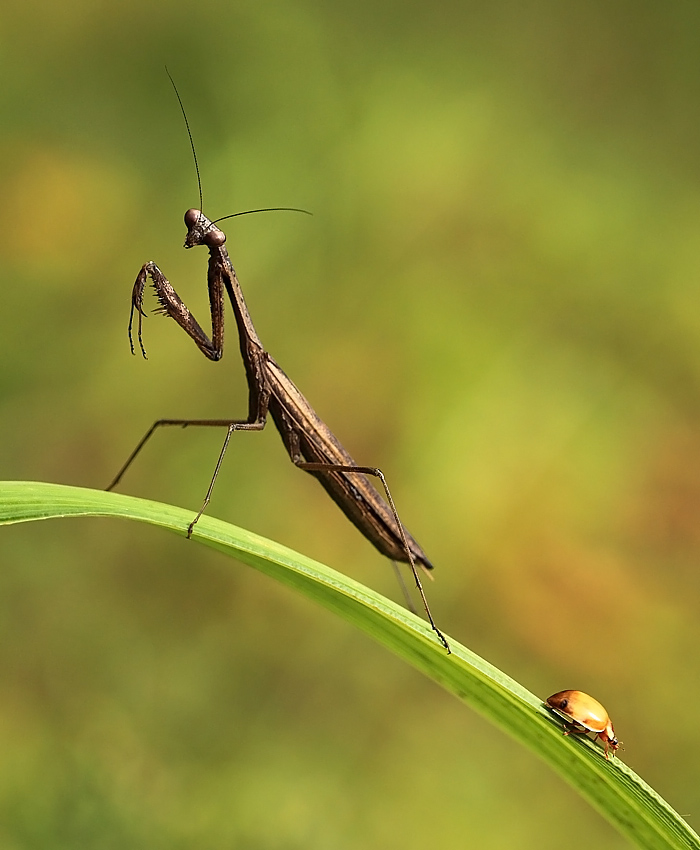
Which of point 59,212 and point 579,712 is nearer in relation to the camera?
Result: point 579,712

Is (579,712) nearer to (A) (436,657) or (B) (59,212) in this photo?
(A) (436,657)

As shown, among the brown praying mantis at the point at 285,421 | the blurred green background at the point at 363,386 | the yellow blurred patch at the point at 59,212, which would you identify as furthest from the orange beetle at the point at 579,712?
the yellow blurred patch at the point at 59,212

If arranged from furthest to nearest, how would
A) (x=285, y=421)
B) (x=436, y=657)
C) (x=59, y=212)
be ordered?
(x=59, y=212) < (x=285, y=421) < (x=436, y=657)

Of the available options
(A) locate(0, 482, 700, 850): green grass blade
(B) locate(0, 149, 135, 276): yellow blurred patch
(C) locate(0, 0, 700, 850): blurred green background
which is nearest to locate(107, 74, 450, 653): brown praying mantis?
(A) locate(0, 482, 700, 850): green grass blade

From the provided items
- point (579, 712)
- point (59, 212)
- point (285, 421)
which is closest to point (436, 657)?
point (579, 712)

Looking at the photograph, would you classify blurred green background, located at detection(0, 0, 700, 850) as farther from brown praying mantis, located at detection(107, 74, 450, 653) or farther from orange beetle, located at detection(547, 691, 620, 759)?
orange beetle, located at detection(547, 691, 620, 759)

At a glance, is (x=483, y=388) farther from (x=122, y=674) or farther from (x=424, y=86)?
(x=122, y=674)

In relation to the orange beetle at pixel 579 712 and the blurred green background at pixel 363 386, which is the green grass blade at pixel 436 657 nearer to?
the orange beetle at pixel 579 712

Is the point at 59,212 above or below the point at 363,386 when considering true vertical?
below
